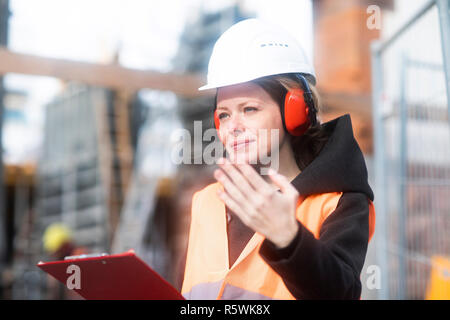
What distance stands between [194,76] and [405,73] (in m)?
1.83

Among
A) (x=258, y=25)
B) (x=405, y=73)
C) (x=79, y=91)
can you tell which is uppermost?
(x=79, y=91)

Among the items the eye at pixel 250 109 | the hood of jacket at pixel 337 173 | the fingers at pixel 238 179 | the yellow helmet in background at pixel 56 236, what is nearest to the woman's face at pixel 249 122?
the eye at pixel 250 109

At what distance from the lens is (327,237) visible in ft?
4.12

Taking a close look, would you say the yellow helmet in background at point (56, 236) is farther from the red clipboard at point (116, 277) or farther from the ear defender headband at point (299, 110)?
the ear defender headband at point (299, 110)

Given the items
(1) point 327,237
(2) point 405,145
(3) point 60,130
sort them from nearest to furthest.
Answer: (1) point 327,237 → (2) point 405,145 → (3) point 60,130

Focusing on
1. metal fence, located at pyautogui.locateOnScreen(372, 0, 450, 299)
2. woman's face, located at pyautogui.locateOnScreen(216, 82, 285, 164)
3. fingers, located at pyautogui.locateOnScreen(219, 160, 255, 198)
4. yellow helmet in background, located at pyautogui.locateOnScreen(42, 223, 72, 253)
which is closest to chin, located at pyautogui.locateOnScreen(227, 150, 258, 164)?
woman's face, located at pyautogui.locateOnScreen(216, 82, 285, 164)

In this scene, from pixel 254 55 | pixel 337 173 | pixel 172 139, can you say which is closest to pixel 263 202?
pixel 337 173

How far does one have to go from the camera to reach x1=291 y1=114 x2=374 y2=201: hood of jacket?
138 centimetres

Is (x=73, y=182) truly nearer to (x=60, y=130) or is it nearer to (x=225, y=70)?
(x=60, y=130)

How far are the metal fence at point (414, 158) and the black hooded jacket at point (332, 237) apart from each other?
1.62 m

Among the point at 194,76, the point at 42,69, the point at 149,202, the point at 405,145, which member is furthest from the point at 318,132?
the point at 149,202

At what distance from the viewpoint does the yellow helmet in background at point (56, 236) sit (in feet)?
23.3

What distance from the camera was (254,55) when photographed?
1.53 meters

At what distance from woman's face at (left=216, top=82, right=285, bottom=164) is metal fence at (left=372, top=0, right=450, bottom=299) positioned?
168 cm
